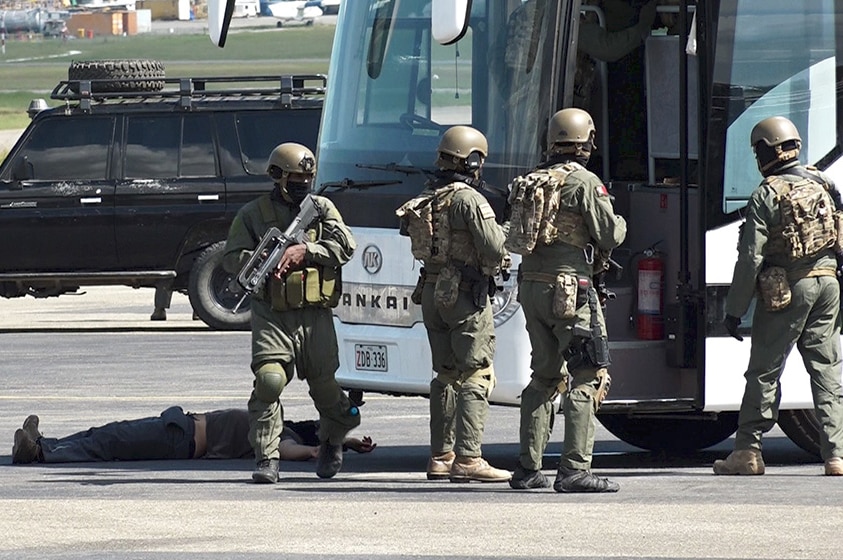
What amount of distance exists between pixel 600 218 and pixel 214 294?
10422 mm

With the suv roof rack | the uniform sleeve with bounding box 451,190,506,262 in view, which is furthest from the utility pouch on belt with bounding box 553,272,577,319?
the suv roof rack

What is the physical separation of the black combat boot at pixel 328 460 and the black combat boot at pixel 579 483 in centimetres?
133

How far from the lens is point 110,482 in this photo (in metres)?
9.73

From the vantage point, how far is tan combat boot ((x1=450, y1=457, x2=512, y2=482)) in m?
9.41

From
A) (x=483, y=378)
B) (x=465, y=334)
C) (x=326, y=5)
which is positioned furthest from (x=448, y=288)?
(x=326, y=5)

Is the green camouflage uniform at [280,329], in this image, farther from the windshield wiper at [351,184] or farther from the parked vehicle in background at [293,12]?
the parked vehicle in background at [293,12]

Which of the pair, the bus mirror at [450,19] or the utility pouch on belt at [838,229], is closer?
the bus mirror at [450,19]

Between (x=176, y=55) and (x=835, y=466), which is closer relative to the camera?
(x=835, y=466)

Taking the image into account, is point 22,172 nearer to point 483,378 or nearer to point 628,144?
point 628,144

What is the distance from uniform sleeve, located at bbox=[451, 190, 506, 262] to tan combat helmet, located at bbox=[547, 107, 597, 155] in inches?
17.0

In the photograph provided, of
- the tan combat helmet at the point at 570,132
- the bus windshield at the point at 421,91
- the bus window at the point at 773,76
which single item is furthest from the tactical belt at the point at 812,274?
the bus windshield at the point at 421,91

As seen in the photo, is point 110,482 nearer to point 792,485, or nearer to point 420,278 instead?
point 420,278

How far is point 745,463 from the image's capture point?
31.5 ft

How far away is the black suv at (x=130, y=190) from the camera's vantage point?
60.6ft
